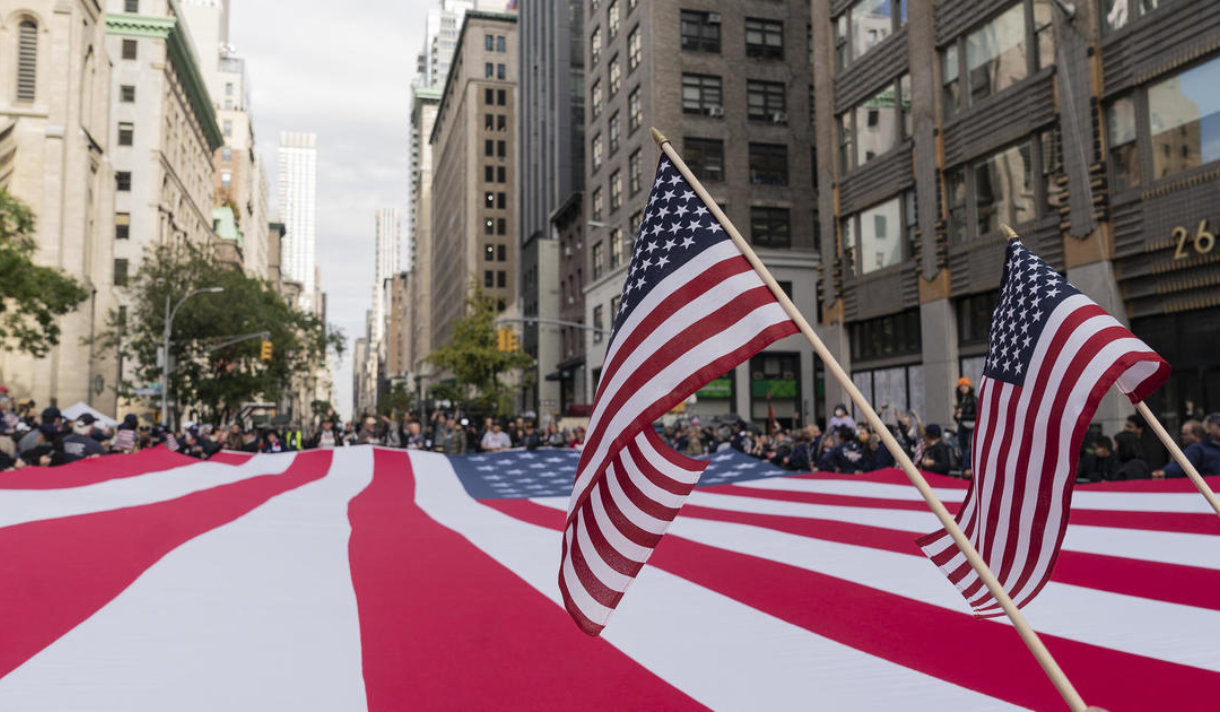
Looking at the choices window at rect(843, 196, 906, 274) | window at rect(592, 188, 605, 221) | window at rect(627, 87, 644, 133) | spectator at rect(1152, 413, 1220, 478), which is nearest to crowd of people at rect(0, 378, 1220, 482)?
spectator at rect(1152, 413, 1220, 478)

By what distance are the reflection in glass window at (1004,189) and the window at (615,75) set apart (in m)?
29.8

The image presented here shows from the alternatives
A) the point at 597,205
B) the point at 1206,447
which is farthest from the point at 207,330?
the point at 1206,447

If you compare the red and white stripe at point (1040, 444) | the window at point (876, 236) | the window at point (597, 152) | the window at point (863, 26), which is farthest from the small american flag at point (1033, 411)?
the window at point (597, 152)

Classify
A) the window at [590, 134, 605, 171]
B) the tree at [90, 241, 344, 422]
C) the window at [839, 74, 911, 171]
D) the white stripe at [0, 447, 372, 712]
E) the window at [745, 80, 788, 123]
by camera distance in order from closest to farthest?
the white stripe at [0, 447, 372, 712], the window at [839, 74, 911, 171], the window at [745, 80, 788, 123], the tree at [90, 241, 344, 422], the window at [590, 134, 605, 171]

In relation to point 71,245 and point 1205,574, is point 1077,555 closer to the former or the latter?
point 1205,574

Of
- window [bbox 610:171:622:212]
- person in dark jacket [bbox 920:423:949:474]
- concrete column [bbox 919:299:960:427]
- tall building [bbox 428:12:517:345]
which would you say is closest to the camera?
person in dark jacket [bbox 920:423:949:474]

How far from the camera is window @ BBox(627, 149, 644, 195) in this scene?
4753 centimetres

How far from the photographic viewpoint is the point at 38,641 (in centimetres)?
446

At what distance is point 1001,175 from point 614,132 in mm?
31232

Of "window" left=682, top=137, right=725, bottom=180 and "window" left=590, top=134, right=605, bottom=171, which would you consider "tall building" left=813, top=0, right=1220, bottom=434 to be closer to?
"window" left=682, top=137, right=725, bottom=180

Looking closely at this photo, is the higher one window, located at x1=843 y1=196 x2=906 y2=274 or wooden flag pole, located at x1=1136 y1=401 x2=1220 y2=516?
window, located at x1=843 y1=196 x2=906 y2=274

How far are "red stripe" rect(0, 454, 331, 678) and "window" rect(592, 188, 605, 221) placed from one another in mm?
44974

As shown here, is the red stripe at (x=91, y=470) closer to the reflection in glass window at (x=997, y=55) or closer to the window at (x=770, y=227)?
the reflection in glass window at (x=997, y=55)

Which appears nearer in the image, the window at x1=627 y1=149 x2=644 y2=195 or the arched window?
the window at x1=627 y1=149 x2=644 y2=195
